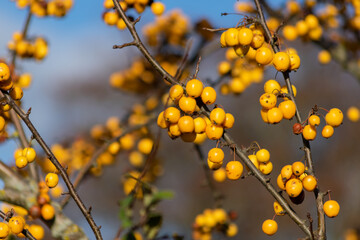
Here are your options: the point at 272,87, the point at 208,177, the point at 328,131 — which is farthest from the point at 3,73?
the point at 208,177

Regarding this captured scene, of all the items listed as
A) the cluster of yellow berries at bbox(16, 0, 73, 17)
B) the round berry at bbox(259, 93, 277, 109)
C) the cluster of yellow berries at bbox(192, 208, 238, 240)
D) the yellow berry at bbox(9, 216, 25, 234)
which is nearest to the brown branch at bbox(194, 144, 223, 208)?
the cluster of yellow berries at bbox(192, 208, 238, 240)

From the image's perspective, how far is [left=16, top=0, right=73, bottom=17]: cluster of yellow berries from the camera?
314 centimetres

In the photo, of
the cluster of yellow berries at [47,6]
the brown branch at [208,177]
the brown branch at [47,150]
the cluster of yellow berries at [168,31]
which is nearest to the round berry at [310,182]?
the brown branch at [47,150]

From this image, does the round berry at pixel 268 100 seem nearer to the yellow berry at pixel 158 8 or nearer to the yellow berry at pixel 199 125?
the yellow berry at pixel 199 125

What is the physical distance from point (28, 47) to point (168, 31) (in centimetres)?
198

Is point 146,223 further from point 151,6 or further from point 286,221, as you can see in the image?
point 286,221

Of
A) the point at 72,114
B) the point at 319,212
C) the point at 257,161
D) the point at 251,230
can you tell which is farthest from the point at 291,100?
the point at 72,114

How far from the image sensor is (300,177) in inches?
59.3

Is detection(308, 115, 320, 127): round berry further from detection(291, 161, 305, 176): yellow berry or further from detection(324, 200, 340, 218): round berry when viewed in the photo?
detection(324, 200, 340, 218): round berry

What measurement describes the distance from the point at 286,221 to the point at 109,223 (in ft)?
29.1

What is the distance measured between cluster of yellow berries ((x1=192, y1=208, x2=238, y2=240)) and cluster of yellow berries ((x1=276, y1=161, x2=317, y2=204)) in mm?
1627

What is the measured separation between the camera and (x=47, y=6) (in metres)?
3.20

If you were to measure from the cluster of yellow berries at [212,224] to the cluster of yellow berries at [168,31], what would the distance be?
242 centimetres

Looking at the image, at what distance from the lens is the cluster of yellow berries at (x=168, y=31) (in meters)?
4.83
